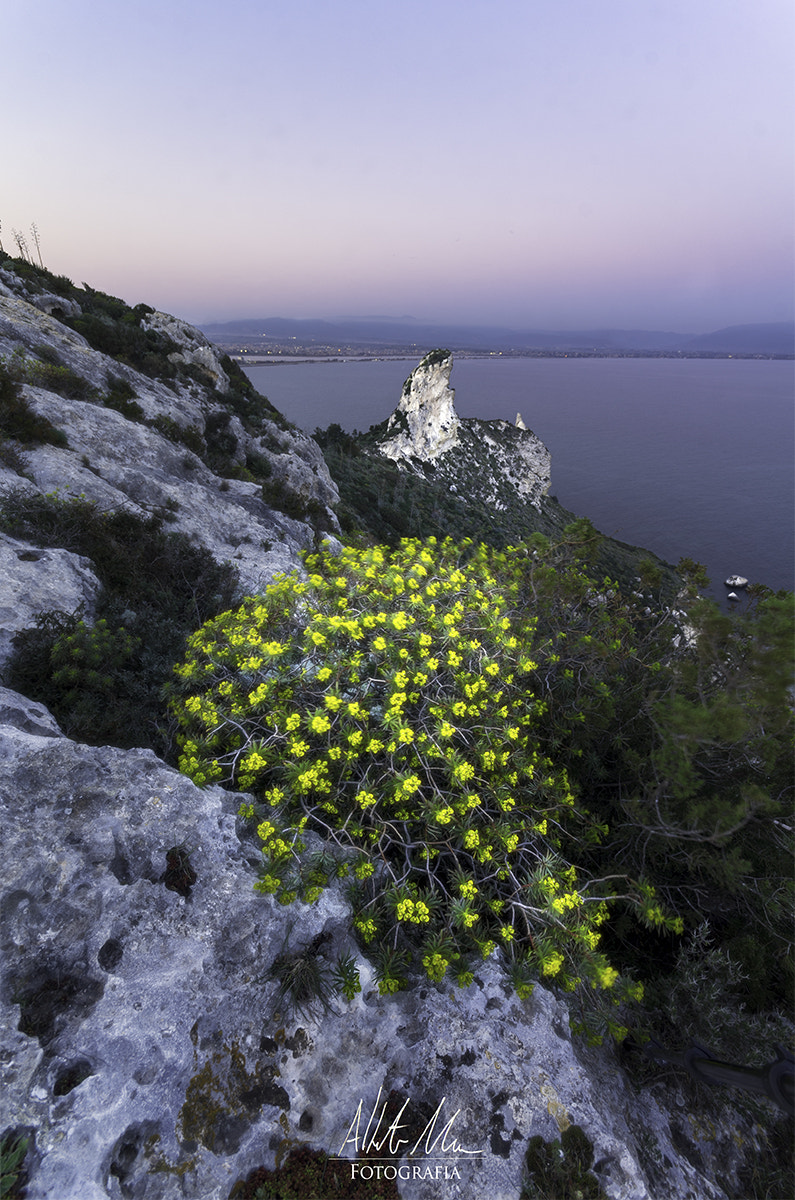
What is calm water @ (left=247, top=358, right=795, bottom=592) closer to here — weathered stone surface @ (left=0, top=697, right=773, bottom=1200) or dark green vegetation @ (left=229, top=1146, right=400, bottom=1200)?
weathered stone surface @ (left=0, top=697, right=773, bottom=1200)

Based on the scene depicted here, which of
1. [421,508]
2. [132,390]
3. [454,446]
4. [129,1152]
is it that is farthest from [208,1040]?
[454,446]

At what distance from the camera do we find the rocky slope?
2.97 meters

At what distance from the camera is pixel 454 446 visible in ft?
274

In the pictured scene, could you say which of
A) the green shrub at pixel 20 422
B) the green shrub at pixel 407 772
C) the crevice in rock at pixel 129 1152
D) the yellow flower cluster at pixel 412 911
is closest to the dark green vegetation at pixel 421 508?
the green shrub at pixel 20 422

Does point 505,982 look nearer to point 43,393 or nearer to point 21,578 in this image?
point 21,578

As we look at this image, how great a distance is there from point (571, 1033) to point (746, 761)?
11.7ft

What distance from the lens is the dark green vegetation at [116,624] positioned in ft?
18.6

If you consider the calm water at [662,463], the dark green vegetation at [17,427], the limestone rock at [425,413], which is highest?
the dark green vegetation at [17,427]

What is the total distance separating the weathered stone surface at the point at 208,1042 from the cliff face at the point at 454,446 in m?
69.8

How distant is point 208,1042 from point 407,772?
247 centimetres

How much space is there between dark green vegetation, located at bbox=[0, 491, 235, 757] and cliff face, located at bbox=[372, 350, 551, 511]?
64.0 meters

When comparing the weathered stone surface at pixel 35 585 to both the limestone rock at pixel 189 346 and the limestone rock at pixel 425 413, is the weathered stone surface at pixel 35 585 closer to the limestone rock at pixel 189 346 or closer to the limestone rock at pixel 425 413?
the limestone rock at pixel 189 346

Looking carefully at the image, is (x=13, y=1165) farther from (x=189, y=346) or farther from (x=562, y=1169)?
(x=189, y=346)

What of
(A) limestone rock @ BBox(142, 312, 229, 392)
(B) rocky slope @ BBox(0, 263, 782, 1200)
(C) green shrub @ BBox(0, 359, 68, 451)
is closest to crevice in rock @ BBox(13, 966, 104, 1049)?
(B) rocky slope @ BBox(0, 263, 782, 1200)
